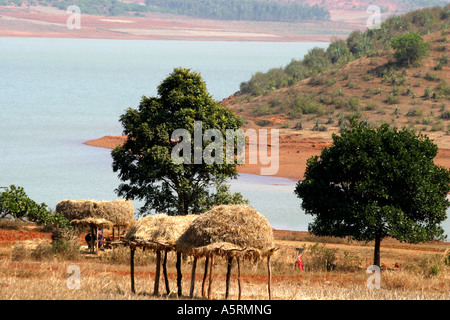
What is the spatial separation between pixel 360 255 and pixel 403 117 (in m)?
44.4

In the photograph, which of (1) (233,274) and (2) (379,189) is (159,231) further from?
(2) (379,189)

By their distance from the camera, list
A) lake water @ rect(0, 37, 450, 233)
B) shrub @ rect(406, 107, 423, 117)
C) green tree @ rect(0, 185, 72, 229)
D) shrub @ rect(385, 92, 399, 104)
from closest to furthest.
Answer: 1. green tree @ rect(0, 185, 72, 229)
2. lake water @ rect(0, 37, 450, 233)
3. shrub @ rect(406, 107, 423, 117)
4. shrub @ rect(385, 92, 399, 104)

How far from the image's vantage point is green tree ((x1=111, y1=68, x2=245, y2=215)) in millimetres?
30484

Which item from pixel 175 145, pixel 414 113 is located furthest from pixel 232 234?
pixel 414 113

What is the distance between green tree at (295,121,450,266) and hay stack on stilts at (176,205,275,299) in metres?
9.57

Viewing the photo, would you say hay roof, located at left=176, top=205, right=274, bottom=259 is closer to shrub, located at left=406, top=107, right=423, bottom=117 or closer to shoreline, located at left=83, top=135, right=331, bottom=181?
shoreline, located at left=83, top=135, right=331, bottom=181

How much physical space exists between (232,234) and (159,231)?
2.63m

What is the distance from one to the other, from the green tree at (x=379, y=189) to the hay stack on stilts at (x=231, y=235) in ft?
31.4

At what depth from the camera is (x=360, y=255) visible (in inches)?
1272

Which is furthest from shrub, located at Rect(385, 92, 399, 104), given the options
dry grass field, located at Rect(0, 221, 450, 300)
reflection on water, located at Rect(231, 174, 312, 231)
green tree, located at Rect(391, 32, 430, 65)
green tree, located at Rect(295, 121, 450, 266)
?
green tree, located at Rect(295, 121, 450, 266)

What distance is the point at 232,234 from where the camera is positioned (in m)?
18.2
